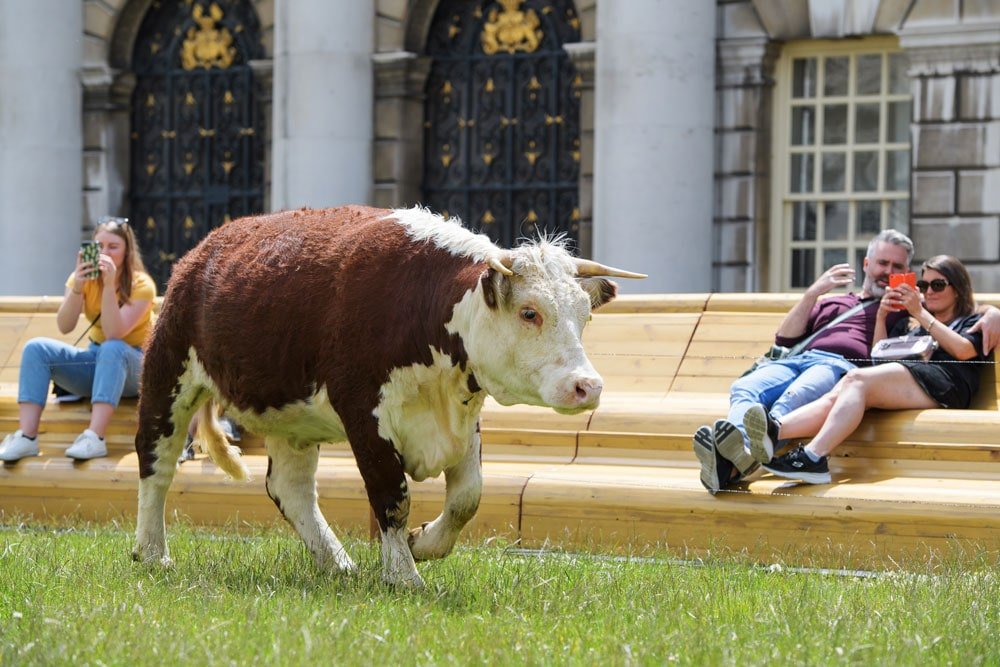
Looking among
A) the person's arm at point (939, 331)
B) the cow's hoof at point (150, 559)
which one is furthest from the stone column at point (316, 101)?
the cow's hoof at point (150, 559)

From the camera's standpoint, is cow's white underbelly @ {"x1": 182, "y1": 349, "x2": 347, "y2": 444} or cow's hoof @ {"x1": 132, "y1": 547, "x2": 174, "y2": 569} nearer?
cow's white underbelly @ {"x1": 182, "y1": 349, "x2": 347, "y2": 444}

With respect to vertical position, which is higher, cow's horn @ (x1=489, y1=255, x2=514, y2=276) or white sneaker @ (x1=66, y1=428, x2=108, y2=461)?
cow's horn @ (x1=489, y1=255, x2=514, y2=276)

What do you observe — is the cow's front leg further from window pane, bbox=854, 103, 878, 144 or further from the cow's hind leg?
window pane, bbox=854, 103, 878, 144

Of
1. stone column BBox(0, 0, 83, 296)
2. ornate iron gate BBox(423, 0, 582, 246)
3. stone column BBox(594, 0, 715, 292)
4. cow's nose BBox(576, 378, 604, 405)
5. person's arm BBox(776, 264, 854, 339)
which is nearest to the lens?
cow's nose BBox(576, 378, 604, 405)

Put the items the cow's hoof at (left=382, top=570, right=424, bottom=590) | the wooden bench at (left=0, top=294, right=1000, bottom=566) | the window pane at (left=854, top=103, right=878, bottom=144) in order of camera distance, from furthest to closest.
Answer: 1. the window pane at (left=854, top=103, right=878, bottom=144)
2. the wooden bench at (left=0, top=294, right=1000, bottom=566)
3. the cow's hoof at (left=382, top=570, right=424, bottom=590)

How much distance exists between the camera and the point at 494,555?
7836 millimetres

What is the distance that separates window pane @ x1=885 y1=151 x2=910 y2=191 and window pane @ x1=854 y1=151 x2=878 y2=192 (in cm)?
12

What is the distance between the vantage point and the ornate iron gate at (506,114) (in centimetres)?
1908

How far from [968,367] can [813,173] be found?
9199mm

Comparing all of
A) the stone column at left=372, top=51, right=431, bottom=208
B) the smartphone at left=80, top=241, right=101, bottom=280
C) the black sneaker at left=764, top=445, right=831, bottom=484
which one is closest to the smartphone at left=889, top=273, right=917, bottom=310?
the black sneaker at left=764, top=445, right=831, bottom=484

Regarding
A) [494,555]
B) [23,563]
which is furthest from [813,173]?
[23,563]

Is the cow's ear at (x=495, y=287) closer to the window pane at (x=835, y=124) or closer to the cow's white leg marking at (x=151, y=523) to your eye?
the cow's white leg marking at (x=151, y=523)

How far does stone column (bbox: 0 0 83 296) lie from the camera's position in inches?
776

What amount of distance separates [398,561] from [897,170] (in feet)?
38.9
